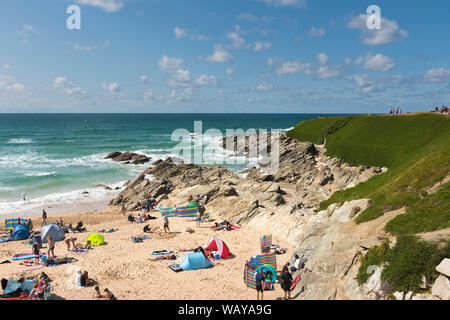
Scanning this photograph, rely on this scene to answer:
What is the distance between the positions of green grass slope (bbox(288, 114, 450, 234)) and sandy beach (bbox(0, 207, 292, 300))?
270 inches

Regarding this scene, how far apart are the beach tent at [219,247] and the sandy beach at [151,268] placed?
0.51 m

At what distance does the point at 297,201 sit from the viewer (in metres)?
27.5

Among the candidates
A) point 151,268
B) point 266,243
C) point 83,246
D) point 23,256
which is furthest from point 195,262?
point 23,256

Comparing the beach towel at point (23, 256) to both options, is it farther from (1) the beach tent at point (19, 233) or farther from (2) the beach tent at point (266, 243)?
(2) the beach tent at point (266, 243)

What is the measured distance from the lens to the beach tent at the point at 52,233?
2345 centimetres

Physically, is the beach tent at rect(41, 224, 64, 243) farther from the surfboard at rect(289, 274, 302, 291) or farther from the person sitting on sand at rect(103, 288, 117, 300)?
the surfboard at rect(289, 274, 302, 291)

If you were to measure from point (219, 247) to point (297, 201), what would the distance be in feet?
34.2

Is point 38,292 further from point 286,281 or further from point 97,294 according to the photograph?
point 286,281

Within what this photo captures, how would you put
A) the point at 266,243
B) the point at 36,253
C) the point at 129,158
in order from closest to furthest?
the point at 36,253, the point at 266,243, the point at 129,158

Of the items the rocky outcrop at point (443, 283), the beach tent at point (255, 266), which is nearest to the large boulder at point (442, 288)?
Result: the rocky outcrop at point (443, 283)

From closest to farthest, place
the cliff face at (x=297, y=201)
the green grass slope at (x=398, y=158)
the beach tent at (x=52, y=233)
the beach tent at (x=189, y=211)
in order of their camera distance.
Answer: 1. the green grass slope at (x=398, y=158)
2. the cliff face at (x=297, y=201)
3. the beach tent at (x=52, y=233)
4. the beach tent at (x=189, y=211)

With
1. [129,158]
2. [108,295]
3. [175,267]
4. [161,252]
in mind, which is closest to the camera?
[108,295]
